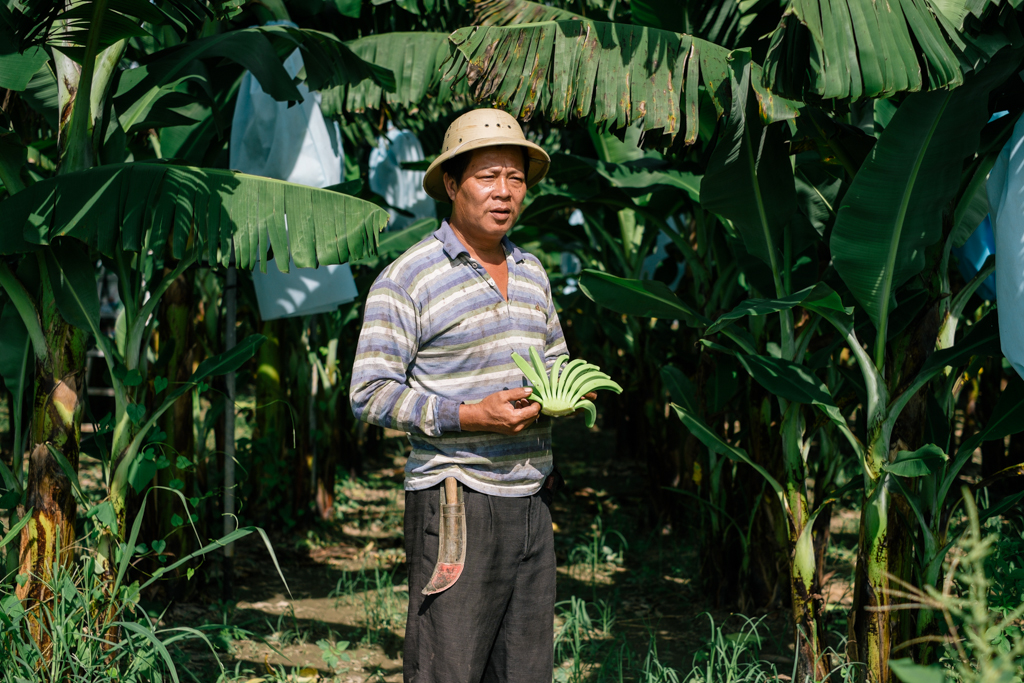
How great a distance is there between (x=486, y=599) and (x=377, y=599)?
224 cm

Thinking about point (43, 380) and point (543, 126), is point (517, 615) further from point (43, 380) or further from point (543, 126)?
point (543, 126)

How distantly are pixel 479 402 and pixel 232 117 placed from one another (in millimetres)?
2717

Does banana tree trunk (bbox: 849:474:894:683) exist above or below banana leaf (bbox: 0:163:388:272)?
below

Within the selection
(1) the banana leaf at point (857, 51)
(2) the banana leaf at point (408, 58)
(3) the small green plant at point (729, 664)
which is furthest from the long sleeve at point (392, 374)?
(2) the banana leaf at point (408, 58)

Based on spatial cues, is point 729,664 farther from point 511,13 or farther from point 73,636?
point 511,13

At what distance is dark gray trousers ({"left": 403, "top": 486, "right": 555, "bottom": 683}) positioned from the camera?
2047 millimetres

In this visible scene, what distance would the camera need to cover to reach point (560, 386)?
6.67 feet

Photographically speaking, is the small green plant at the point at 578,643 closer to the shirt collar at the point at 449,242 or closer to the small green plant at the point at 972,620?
the small green plant at the point at 972,620

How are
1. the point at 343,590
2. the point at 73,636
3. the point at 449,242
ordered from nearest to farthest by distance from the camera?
the point at 449,242, the point at 73,636, the point at 343,590

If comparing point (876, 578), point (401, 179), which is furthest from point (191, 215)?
point (401, 179)

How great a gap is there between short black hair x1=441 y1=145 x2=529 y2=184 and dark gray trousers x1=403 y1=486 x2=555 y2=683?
825mm

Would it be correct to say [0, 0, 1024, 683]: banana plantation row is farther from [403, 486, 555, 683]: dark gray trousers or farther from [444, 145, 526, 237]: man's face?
[403, 486, 555, 683]: dark gray trousers

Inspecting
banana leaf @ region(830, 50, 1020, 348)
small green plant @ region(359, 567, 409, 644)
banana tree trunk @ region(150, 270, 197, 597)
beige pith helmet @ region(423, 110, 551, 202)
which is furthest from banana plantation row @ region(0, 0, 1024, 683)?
small green plant @ region(359, 567, 409, 644)

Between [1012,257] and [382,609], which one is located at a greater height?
[1012,257]
